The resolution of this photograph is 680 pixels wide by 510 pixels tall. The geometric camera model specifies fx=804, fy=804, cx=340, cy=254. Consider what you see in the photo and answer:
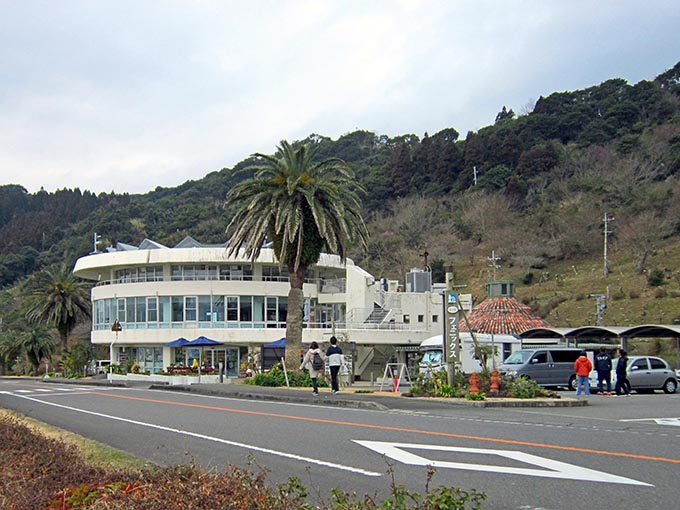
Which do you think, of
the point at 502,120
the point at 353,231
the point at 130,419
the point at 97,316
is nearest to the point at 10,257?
the point at 97,316

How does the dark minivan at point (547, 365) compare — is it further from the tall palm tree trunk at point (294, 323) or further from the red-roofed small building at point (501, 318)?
the red-roofed small building at point (501, 318)

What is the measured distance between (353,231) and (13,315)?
70684mm

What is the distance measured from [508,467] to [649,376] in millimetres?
23697

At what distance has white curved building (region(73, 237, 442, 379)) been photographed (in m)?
53.2

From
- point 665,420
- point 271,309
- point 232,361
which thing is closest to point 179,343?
point 232,361

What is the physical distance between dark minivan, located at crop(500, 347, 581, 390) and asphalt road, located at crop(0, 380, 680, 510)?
1087 cm

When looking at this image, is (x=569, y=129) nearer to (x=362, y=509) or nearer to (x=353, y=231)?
(x=353, y=231)

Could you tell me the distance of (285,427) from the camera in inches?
603

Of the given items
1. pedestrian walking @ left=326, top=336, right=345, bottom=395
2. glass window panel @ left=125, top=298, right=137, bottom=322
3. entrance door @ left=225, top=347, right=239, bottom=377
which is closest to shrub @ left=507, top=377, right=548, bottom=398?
pedestrian walking @ left=326, top=336, right=345, bottom=395

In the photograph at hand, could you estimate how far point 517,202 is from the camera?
9088 cm

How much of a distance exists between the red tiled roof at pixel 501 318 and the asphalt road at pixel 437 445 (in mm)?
28345

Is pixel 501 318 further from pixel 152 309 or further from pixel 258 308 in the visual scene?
A: pixel 152 309

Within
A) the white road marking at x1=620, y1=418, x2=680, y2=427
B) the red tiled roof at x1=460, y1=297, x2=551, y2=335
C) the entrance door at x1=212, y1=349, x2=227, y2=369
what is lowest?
the white road marking at x1=620, y1=418, x2=680, y2=427

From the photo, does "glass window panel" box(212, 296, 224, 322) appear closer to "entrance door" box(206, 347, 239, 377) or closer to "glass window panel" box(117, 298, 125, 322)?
"entrance door" box(206, 347, 239, 377)
